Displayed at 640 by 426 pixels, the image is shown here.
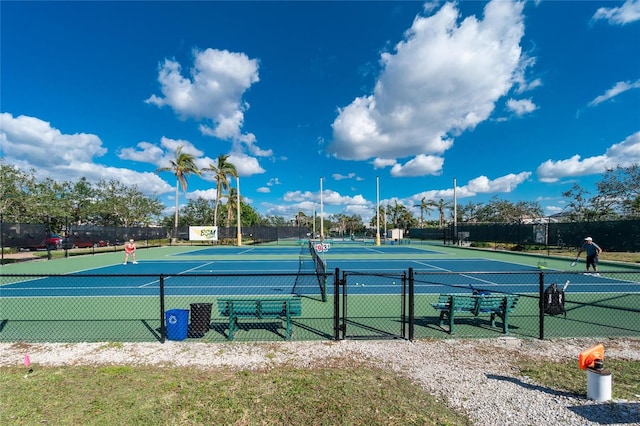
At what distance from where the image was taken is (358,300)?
32.1 feet

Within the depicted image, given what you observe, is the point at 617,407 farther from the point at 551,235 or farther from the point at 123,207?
the point at 123,207

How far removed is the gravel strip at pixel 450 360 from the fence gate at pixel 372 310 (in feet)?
1.55

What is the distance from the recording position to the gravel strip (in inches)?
147

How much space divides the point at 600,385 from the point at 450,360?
1.91m

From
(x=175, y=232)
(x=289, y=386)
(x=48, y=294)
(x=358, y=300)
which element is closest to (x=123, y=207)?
(x=175, y=232)

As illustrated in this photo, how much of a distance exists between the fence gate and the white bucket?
275cm

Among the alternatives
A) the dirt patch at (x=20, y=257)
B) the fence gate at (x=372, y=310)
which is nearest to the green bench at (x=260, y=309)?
the fence gate at (x=372, y=310)

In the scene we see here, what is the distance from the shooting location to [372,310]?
28.0 feet

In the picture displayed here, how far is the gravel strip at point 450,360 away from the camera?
374cm

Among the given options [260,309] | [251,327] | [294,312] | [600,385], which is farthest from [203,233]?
[600,385]

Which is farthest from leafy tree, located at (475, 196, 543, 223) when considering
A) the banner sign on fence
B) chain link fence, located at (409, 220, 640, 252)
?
the banner sign on fence

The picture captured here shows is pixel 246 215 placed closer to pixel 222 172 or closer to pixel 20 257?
pixel 222 172

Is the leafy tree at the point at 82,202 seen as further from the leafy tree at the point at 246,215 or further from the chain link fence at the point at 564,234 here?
the chain link fence at the point at 564,234

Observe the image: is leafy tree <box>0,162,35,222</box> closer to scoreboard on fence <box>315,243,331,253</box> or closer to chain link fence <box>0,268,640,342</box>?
chain link fence <box>0,268,640,342</box>
